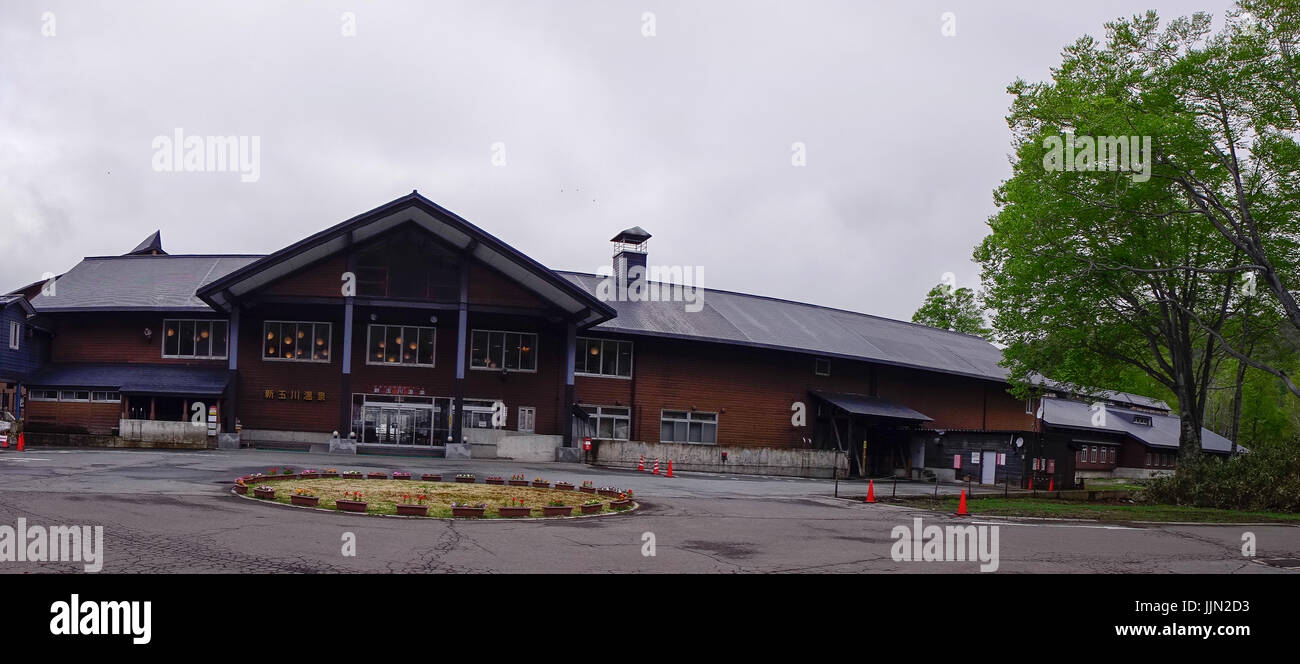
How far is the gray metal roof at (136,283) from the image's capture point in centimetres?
3778

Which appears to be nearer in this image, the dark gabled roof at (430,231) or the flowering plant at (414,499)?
the flowering plant at (414,499)

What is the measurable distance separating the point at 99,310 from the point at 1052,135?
37.8 metres

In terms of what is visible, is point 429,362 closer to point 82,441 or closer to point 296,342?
point 296,342

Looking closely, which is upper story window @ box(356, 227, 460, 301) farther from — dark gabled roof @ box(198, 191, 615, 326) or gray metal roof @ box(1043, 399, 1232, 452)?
gray metal roof @ box(1043, 399, 1232, 452)

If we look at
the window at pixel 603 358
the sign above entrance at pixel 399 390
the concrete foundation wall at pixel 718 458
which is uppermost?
the window at pixel 603 358

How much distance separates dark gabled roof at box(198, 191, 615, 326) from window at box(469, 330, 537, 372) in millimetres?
3245

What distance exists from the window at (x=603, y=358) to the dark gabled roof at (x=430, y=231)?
3286 mm

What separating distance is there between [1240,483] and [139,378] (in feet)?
130

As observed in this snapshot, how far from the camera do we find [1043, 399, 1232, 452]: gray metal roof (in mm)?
57531

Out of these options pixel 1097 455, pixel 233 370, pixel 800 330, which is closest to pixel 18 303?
pixel 233 370

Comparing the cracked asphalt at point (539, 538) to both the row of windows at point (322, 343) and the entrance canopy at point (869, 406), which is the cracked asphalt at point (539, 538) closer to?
the row of windows at point (322, 343)

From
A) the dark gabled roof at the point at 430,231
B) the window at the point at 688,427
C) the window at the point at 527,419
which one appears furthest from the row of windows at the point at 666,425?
the dark gabled roof at the point at 430,231

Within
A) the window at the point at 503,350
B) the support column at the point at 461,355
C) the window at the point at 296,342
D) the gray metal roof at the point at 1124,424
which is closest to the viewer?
the support column at the point at 461,355

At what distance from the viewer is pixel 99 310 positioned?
3756cm
